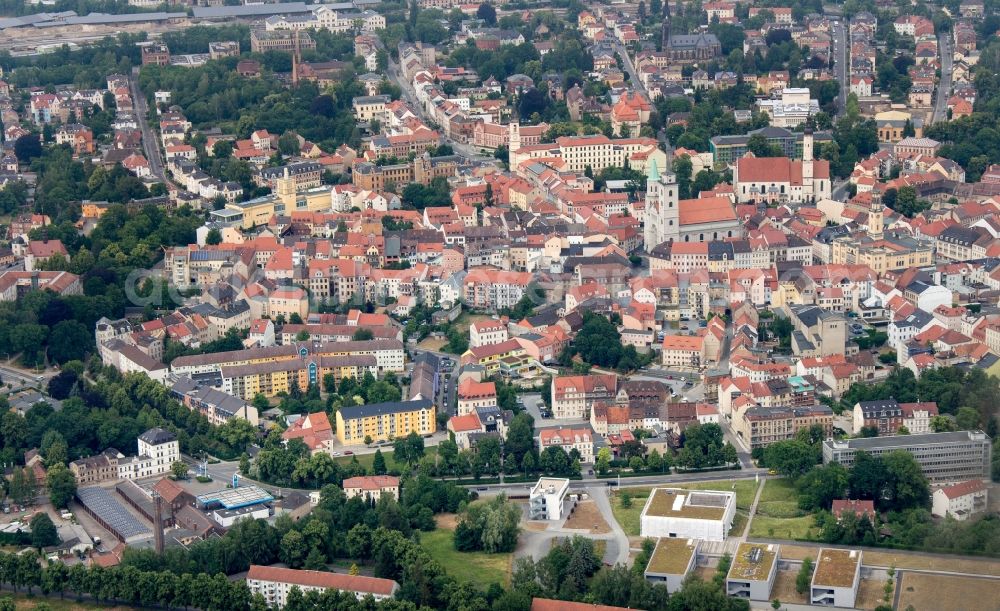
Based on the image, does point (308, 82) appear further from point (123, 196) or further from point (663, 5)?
point (663, 5)

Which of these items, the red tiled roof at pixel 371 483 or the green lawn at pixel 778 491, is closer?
the green lawn at pixel 778 491

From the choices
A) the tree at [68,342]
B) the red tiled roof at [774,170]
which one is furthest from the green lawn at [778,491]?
the red tiled roof at [774,170]

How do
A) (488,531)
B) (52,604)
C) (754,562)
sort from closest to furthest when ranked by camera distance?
(754,562) → (52,604) → (488,531)

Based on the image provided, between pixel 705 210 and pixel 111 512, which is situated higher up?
pixel 705 210

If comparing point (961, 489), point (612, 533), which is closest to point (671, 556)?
point (612, 533)

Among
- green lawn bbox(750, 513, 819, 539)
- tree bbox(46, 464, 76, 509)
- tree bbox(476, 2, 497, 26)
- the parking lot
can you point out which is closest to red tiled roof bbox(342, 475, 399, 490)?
the parking lot

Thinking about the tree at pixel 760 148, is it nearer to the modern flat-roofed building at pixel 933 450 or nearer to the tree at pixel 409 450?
the modern flat-roofed building at pixel 933 450

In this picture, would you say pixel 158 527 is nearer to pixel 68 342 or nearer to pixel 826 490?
pixel 68 342
